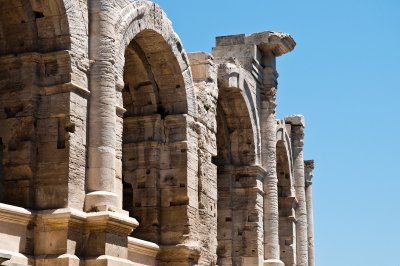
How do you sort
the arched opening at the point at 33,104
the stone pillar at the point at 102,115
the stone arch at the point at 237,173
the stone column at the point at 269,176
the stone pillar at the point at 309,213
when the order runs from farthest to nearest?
the stone pillar at the point at 309,213, the stone column at the point at 269,176, the stone arch at the point at 237,173, the stone pillar at the point at 102,115, the arched opening at the point at 33,104

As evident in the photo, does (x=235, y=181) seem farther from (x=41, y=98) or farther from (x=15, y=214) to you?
(x=15, y=214)

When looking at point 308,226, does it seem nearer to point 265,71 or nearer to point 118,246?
point 265,71

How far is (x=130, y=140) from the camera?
18.1 meters

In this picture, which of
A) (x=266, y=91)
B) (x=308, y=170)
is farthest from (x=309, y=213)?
(x=266, y=91)

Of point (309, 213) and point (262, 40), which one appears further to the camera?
point (309, 213)

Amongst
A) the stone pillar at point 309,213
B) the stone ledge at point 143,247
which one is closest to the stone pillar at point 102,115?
the stone ledge at point 143,247

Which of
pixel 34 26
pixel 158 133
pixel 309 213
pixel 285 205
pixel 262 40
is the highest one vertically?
pixel 262 40

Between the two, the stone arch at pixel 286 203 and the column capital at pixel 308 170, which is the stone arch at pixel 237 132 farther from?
the column capital at pixel 308 170

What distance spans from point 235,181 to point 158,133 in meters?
4.47

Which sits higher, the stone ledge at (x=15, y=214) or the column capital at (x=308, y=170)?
the column capital at (x=308, y=170)

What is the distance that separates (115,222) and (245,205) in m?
8.03

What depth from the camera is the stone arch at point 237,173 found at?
849 inches

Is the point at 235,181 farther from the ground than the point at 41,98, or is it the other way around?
the point at 235,181

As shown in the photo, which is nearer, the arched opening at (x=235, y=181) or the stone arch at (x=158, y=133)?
the stone arch at (x=158, y=133)
